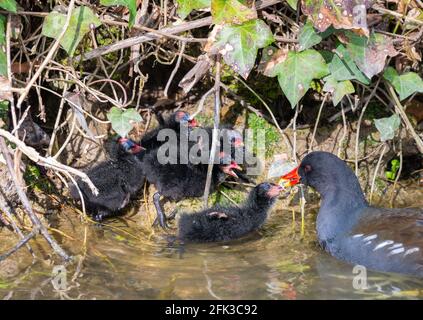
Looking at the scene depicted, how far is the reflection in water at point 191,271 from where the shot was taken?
457 cm

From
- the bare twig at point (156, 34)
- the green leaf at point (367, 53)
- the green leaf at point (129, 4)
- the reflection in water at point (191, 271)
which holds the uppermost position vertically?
the bare twig at point (156, 34)

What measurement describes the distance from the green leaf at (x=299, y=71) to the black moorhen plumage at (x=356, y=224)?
45 cm

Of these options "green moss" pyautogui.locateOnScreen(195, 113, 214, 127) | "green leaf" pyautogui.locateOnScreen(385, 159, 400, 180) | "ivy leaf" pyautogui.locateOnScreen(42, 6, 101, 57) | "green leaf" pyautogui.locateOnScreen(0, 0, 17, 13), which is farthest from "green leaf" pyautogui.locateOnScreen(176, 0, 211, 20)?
"green leaf" pyautogui.locateOnScreen(385, 159, 400, 180)

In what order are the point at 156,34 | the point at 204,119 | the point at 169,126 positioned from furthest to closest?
the point at 204,119
the point at 169,126
the point at 156,34

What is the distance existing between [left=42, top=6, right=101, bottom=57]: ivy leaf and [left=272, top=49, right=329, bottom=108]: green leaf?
1.22 meters

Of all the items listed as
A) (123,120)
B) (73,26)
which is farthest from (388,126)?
(73,26)

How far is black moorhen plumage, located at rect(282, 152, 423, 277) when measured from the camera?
485cm

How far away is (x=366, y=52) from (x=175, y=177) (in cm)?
156

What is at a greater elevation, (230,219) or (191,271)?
(230,219)

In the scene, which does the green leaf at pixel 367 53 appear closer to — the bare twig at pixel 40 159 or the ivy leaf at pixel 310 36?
the ivy leaf at pixel 310 36

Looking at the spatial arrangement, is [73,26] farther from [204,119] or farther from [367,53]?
[367,53]

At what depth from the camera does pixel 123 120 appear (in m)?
5.38

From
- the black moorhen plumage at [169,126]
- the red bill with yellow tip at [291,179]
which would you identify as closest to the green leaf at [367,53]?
the red bill with yellow tip at [291,179]

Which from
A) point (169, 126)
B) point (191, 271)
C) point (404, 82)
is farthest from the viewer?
point (169, 126)
